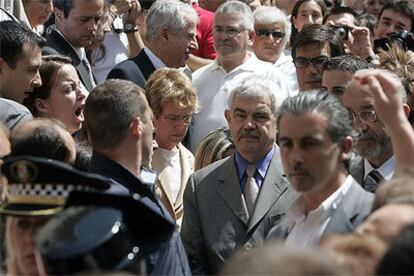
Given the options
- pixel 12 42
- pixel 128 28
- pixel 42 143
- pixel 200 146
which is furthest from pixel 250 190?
pixel 128 28

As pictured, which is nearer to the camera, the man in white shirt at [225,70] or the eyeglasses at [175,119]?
the eyeglasses at [175,119]

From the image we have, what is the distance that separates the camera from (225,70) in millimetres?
8578

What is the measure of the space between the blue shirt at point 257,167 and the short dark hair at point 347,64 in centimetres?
120

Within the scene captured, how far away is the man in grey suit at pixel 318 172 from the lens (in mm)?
4805

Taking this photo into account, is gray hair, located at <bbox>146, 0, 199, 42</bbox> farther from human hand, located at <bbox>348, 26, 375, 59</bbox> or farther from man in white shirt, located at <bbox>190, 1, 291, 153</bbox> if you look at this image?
human hand, located at <bbox>348, 26, 375, 59</bbox>

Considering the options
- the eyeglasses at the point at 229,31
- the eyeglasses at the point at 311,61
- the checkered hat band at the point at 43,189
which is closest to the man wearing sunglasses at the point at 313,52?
the eyeglasses at the point at 311,61

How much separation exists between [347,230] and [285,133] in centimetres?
52

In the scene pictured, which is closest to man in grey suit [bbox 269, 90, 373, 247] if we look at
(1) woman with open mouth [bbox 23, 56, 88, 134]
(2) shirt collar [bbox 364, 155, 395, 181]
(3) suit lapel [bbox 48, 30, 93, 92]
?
(2) shirt collar [bbox 364, 155, 395, 181]

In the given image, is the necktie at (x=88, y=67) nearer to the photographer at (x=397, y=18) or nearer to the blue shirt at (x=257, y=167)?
the blue shirt at (x=257, y=167)

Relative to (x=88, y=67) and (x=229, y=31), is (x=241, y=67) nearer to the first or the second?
(x=229, y=31)

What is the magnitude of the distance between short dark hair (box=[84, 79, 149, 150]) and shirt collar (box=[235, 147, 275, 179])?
114 cm

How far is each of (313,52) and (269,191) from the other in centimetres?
235

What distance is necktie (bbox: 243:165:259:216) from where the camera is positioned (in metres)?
6.20

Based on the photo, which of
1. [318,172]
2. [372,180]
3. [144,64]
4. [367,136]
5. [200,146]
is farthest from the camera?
[144,64]
